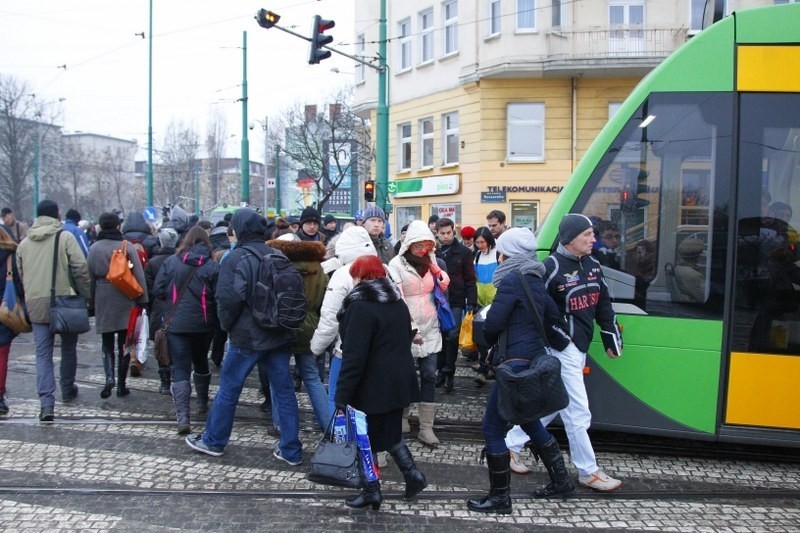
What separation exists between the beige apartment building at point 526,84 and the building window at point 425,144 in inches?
19.9

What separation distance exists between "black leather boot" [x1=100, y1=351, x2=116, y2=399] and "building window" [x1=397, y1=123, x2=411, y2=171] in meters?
21.0

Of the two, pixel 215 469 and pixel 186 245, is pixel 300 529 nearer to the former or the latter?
pixel 215 469

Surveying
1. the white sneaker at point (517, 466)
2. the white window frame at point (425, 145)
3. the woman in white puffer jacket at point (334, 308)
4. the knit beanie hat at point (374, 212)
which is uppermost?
the white window frame at point (425, 145)

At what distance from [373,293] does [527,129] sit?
20.4m

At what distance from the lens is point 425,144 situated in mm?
27500

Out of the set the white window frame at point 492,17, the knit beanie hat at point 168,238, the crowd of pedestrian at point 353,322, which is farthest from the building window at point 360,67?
the crowd of pedestrian at point 353,322

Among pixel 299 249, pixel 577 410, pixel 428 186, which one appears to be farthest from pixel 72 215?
pixel 428 186

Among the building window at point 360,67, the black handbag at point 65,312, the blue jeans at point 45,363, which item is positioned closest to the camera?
the blue jeans at point 45,363

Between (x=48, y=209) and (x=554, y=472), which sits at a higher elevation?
(x=48, y=209)

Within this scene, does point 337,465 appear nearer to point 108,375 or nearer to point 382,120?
point 108,375

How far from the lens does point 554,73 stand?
75.9ft

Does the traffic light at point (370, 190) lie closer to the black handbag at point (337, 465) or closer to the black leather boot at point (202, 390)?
the black leather boot at point (202, 390)

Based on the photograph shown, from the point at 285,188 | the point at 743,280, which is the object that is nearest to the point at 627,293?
the point at 743,280

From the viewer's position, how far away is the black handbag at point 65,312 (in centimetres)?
705
